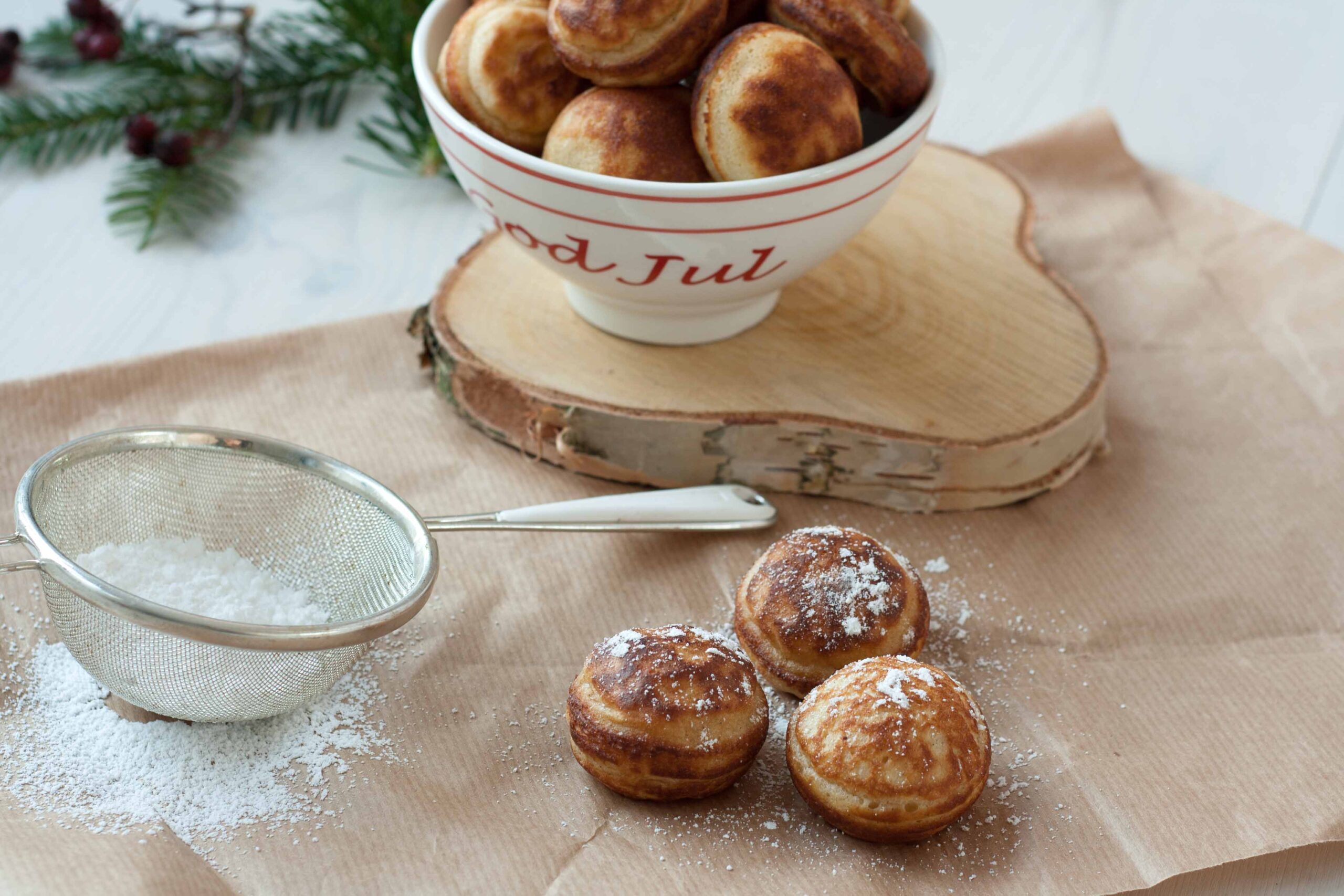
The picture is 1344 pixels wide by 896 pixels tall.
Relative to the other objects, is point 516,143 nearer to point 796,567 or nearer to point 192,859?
point 796,567

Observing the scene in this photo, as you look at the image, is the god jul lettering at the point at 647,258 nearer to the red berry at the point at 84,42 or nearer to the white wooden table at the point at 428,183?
the white wooden table at the point at 428,183

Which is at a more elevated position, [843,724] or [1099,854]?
[843,724]

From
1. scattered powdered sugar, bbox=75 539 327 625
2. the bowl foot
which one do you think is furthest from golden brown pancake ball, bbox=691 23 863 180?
scattered powdered sugar, bbox=75 539 327 625

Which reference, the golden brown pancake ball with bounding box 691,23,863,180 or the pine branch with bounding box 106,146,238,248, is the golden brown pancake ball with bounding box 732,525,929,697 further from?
the pine branch with bounding box 106,146,238,248

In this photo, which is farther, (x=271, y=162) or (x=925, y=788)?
(x=271, y=162)

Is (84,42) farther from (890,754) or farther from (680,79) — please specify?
(890,754)

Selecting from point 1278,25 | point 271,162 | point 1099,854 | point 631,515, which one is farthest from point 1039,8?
point 1099,854
